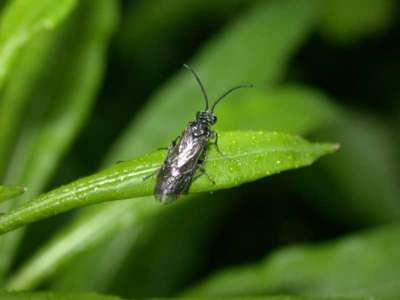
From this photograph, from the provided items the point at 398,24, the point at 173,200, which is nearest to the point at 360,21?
the point at 398,24

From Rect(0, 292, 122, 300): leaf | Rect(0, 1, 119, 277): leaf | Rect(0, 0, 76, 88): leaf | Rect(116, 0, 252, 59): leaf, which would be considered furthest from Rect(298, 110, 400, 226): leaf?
Rect(0, 292, 122, 300): leaf

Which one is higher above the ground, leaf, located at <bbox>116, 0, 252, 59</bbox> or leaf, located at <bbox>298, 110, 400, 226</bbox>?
leaf, located at <bbox>116, 0, 252, 59</bbox>

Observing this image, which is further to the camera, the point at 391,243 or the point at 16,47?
the point at 391,243

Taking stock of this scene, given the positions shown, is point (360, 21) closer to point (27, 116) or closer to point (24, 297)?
point (27, 116)

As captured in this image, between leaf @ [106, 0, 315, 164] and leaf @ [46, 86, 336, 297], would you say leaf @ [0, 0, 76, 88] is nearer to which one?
leaf @ [46, 86, 336, 297]

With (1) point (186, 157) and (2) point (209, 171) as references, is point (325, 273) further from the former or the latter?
(2) point (209, 171)

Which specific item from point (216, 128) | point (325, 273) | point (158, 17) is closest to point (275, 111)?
point (216, 128)
